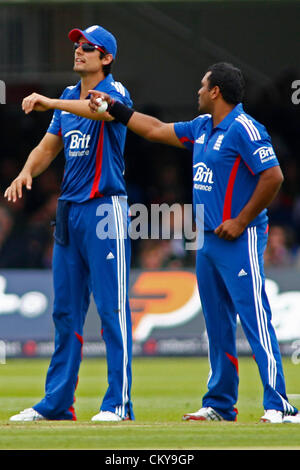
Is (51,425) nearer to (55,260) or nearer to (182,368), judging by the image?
(55,260)

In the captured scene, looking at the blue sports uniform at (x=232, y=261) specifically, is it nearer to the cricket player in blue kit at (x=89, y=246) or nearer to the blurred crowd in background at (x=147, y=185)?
the cricket player in blue kit at (x=89, y=246)

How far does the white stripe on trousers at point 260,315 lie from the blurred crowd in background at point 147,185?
8.48m

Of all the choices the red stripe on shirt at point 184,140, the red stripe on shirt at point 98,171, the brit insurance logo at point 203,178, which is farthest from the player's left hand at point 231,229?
the red stripe on shirt at point 98,171

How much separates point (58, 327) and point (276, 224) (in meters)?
10.1

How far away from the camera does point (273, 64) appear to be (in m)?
19.8

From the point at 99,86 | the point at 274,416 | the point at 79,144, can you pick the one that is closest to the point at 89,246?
the point at 79,144

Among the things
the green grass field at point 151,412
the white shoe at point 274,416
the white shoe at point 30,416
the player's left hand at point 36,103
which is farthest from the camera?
the white shoe at point 30,416

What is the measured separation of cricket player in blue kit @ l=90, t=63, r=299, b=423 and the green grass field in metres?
0.30

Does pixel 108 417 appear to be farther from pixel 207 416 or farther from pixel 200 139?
pixel 200 139

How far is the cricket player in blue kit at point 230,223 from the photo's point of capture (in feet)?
23.1

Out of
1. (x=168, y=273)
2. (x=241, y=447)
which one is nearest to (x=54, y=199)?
(x=168, y=273)

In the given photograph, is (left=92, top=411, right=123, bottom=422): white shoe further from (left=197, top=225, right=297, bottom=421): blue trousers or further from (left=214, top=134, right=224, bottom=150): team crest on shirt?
(left=214, top=134, right=224, bottom=150): team crest on shirt

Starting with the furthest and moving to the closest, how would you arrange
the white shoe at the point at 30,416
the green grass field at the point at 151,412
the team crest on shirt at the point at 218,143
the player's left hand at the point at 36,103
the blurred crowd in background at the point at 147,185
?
the blurred crowd in background at the point at 147,185 < the white shoe at the point at 30,416 < the team crest on shirt at the point at 218,143 < the player's left hand at the point at 36,103 < the green grass field at the point at 151,412

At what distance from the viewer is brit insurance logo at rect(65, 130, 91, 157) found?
730 centimetres
